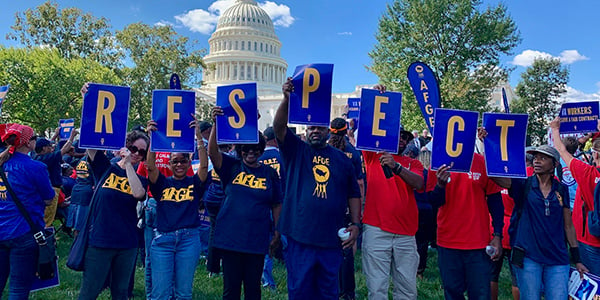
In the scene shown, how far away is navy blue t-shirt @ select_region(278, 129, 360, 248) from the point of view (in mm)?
3805

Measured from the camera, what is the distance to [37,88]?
84.3 feet

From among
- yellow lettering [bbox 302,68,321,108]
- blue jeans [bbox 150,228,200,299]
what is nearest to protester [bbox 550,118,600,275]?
yellow lettering [bbox 302,68,321,108]

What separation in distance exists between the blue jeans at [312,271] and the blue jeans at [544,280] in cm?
175

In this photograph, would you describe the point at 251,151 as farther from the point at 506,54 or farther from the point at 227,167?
the point at 506,54

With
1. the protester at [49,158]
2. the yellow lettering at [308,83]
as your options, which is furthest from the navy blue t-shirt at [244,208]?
the protester at [49,158]

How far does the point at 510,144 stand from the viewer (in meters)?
4.32

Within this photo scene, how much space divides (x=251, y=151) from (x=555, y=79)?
34680 mm

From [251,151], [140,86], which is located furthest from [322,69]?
[140,86]

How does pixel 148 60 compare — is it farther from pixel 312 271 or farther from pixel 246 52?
pixel 246 52

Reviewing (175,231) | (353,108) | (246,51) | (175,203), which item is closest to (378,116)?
(175,203)

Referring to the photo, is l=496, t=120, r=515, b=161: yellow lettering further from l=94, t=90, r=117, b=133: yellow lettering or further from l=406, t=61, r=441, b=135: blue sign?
l=94, t=90, r=117, b=133: yellow lettering

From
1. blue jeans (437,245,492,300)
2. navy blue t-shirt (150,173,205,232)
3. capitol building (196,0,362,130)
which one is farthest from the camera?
capitol building (196,0,362,130)

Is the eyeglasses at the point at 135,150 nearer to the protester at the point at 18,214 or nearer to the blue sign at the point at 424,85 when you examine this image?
the protester at the point at 18,214

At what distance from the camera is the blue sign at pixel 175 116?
175 inches
